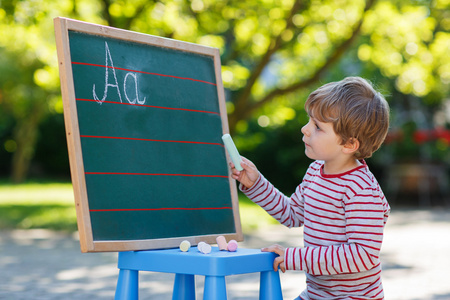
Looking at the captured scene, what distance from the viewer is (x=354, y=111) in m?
2.37

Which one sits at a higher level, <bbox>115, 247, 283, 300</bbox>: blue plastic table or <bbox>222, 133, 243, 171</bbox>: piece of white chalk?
<bbox>222, 133, 243, 171</bbox>: piece of white chalk

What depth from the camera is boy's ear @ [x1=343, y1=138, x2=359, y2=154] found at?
2.41m

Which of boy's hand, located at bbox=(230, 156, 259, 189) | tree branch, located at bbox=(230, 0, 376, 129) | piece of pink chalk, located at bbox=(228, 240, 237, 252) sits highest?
tree branch, located at bbox=(230, 0, 376, 129)

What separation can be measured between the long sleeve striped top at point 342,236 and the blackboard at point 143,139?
1.70 ft

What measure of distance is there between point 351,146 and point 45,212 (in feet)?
28.3

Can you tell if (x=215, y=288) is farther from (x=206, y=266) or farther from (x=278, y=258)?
(x=278, y=258)

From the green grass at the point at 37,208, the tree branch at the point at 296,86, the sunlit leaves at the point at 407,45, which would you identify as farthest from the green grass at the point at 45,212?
the sunlit leaves at the point at 407,45

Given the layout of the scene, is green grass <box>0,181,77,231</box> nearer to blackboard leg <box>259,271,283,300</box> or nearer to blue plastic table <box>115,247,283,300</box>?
blue plastic table <box>115,247,283,300</box>

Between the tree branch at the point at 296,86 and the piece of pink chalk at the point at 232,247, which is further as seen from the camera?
the tree branch at the point at 296,86

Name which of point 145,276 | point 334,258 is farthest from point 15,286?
point 334,258

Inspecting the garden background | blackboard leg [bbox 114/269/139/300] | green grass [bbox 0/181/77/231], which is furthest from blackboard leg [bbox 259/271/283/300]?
green grass [bbox 0/181/77/231]

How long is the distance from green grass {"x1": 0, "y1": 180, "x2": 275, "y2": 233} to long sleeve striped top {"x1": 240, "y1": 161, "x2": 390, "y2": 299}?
665 cm

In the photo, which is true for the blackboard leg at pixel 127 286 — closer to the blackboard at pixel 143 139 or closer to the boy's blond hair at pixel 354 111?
the blackboard at pixel 143 139

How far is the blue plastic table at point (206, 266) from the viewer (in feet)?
7.38
